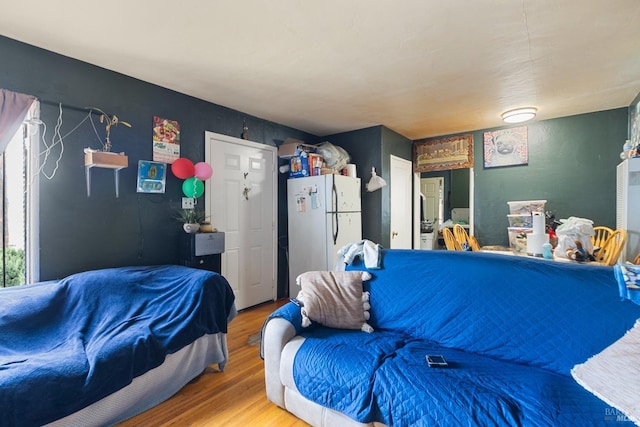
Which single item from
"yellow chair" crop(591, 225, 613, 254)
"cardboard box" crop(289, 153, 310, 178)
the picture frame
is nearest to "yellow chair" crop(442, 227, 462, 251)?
"yellow chair" crop(591, 225, 613, 254)

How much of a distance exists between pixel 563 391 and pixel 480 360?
0.36m

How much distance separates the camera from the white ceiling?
5.89 ft

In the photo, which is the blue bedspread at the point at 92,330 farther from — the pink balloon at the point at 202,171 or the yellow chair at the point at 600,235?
the yellow chair at the point at 600,235

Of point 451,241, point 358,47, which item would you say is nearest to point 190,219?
point 358,47

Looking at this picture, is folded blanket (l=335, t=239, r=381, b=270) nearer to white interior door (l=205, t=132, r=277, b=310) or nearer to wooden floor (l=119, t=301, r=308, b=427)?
wooden floor (l=119, t=301, r=308, b=427)

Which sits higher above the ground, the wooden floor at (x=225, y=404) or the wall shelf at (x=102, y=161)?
the wall shelf at (x=102, y=161)

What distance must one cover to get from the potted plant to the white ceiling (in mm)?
1228

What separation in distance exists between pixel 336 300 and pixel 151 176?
206cm

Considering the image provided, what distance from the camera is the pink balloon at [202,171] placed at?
3.02 meters

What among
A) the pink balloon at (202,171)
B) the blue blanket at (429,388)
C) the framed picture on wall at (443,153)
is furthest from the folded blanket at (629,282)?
the framed picture on wall at (443,153)

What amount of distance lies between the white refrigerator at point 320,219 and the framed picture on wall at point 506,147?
2035 mm

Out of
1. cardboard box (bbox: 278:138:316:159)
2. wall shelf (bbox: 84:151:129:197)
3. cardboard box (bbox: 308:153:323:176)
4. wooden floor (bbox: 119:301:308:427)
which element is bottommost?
wooden floor (bbox: 119:301:308:427)

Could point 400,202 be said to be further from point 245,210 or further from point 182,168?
point 182,168

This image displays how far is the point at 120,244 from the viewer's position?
2.60m
